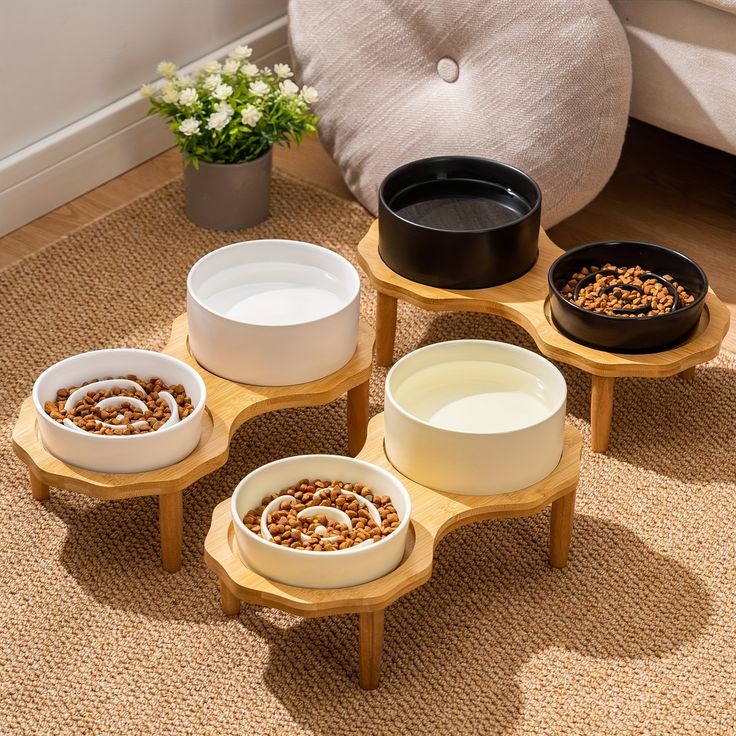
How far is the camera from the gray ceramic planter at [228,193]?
1980 mm

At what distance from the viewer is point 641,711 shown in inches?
48.4

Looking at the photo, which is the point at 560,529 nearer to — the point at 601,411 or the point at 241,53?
the point at 601,411

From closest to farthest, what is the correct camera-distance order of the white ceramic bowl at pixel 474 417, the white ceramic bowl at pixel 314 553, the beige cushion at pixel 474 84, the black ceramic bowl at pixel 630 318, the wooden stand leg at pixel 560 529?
the white ceramic bowl at pixel 314 553 < the white ceramic bowl at pixel 474 417 < the wooden stand leg at pixel 560 529 < the black ceramic bowl at pixel 630 318 < the beige cushion at pixel 474 84

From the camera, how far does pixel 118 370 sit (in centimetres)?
141

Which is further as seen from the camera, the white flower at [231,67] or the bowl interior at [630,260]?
the white flower at [231,67]

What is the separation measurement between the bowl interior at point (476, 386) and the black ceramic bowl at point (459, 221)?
8.5 inches

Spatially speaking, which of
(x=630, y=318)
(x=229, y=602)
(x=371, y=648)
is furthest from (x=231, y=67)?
(x=371, y=648)

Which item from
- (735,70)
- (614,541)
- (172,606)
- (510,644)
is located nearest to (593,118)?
(735,70)

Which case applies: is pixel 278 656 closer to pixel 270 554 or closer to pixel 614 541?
pixel 270 554

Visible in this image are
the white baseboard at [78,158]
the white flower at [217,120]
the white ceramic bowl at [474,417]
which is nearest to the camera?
the white ceramic bowl at [474,417]

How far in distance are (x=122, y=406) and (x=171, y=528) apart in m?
0.15

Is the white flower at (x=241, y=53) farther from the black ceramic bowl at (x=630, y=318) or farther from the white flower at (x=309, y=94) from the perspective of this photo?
the black ceramic bowl at (x=630, y=318)

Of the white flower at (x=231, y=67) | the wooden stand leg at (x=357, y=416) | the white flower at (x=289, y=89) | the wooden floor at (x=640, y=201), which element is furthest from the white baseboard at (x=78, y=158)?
the wooden stand leg at (x=357, y=416)

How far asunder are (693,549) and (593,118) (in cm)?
72
